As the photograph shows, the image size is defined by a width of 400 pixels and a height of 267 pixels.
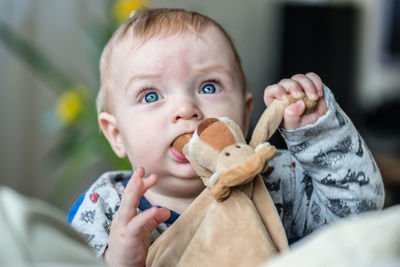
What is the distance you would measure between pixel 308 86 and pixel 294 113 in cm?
5

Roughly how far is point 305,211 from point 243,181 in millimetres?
320

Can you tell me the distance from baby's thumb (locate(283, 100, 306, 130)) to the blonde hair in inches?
8.4

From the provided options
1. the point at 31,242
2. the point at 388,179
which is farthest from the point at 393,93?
the point at 31,242

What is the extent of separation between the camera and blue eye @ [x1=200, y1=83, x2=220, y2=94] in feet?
2.81

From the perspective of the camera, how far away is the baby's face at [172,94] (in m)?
0.81

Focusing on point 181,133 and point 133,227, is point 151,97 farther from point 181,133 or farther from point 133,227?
point 133,227

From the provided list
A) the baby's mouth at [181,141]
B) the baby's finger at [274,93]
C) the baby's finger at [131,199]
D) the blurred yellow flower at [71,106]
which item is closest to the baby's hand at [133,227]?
the baby's finger at [131,199]

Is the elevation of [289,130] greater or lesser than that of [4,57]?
greater

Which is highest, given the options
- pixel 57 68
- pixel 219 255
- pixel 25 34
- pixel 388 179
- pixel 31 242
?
pixel 31 242

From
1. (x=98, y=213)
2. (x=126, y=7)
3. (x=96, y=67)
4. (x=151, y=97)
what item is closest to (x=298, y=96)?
(x=151, y=97)

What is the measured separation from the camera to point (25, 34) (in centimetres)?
251

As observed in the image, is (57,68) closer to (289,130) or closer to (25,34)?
(25,34)

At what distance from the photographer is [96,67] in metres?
2.23

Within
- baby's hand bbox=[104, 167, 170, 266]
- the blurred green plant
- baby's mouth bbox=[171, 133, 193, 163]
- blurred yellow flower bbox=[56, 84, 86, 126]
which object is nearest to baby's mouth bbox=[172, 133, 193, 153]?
baby's mouth bbox=[171, 133, 193, 163]
